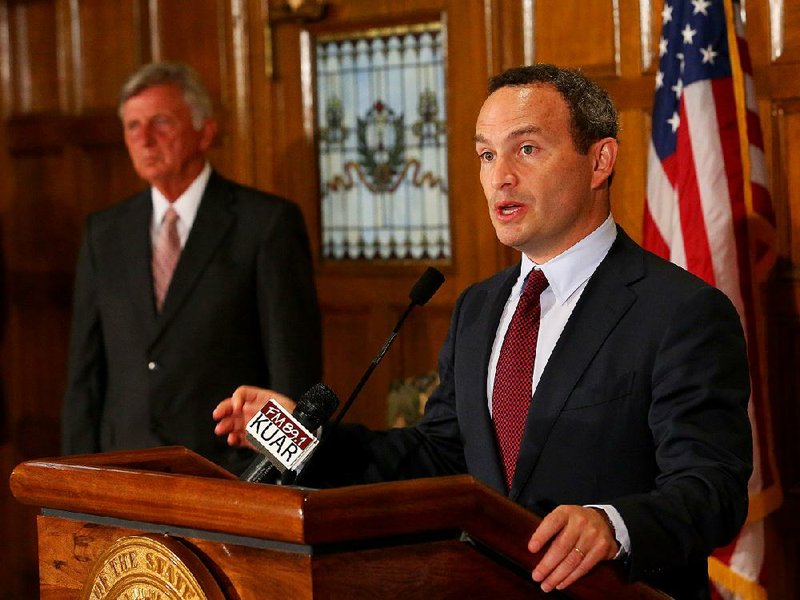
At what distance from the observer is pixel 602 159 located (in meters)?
2.24

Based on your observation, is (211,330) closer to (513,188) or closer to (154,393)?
(154,393)

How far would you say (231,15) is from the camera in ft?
16.2

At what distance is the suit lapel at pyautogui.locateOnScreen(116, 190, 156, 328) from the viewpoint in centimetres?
388

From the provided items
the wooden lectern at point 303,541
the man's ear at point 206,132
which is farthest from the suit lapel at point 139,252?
the wooden lectern at point 303,541

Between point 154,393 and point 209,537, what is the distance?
7.18 feet

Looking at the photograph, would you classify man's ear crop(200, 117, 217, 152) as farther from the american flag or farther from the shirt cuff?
the shirt cuff

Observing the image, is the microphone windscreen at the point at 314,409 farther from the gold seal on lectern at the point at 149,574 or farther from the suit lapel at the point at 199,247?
the suit lapel at the point at 199,247

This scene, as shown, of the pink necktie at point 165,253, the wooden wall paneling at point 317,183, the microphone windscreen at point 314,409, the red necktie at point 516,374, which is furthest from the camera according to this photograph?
the wooden wall paneling at point 317,183

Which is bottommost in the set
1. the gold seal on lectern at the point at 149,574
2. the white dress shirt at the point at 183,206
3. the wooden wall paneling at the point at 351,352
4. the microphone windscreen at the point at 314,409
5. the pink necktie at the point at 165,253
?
the wooden wall paneling at the point at 351,352

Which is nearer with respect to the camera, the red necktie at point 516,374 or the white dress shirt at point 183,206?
the red necktie at point 516,374

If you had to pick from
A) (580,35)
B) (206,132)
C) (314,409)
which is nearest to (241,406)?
(314,409)

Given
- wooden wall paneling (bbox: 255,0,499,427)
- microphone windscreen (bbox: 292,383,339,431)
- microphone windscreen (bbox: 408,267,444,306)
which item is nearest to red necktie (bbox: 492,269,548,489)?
microphone windscreen (bbox: 408,267,444,306)

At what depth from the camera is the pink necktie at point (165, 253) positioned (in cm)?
392

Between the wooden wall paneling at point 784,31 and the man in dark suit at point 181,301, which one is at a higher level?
the wooden wall paneling at point 784,31
